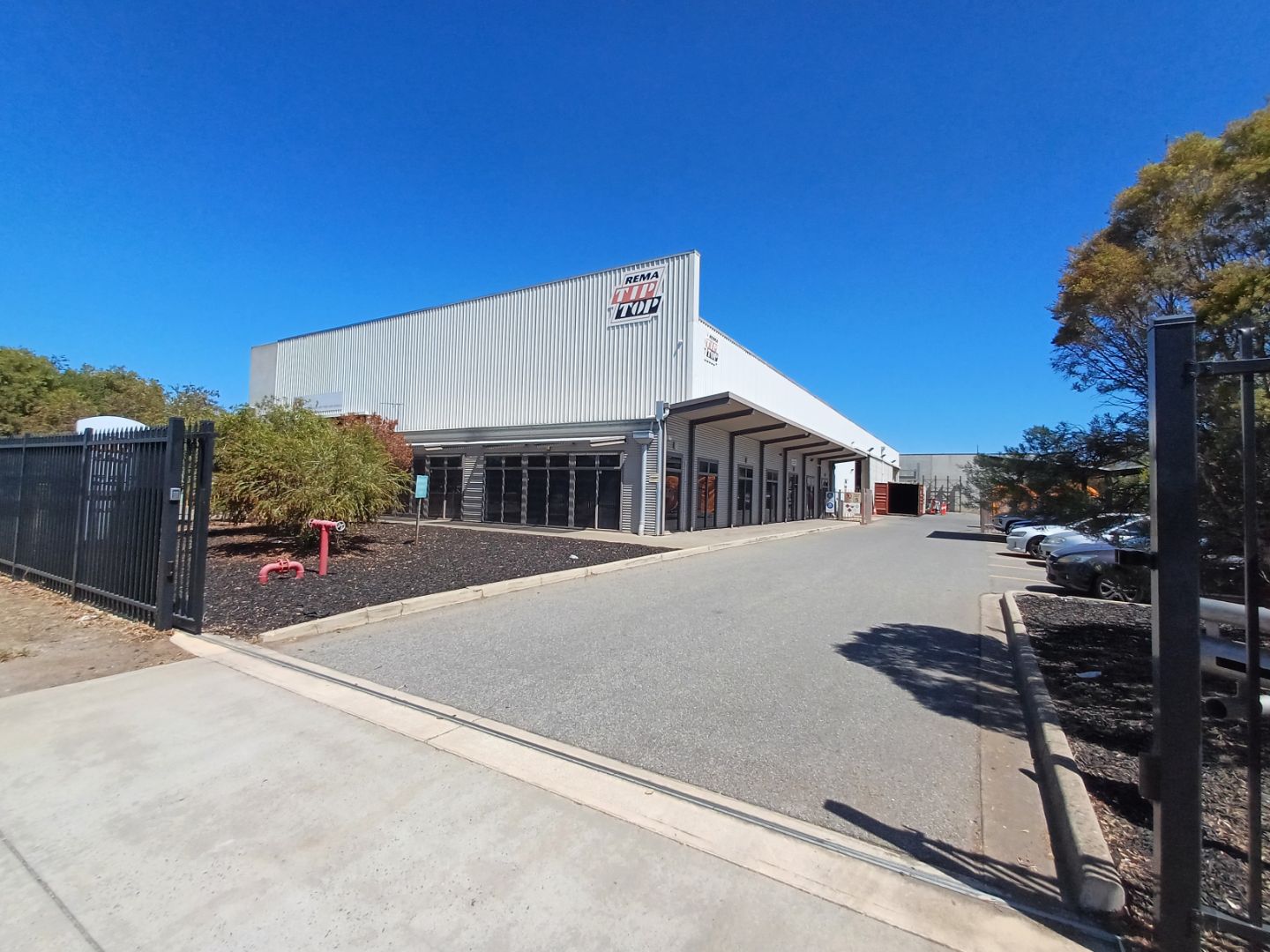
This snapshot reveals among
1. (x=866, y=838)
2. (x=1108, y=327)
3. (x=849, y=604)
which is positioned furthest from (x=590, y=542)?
(x=866, y=838)

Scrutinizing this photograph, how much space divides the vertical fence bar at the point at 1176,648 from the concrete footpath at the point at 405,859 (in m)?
0.47

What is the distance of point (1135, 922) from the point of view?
2504 millimetres

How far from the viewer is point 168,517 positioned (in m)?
6.52

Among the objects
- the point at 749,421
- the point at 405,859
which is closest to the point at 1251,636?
the point at 405,859

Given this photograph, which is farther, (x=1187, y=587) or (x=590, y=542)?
(x=590, y=542)

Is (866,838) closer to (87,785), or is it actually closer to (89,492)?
(87,785)

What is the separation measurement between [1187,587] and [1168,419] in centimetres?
61

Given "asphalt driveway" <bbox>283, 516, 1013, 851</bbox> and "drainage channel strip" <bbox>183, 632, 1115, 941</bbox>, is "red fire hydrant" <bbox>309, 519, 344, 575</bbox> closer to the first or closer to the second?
"asphalt driveway" <bbox>283, 516, 1013, 851</bbox>

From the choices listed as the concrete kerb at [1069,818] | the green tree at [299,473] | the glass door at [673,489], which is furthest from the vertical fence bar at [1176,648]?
the glass door at [673,489]

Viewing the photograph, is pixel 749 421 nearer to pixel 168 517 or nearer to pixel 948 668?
pixel 948 668

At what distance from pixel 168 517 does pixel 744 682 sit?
6.06 metres

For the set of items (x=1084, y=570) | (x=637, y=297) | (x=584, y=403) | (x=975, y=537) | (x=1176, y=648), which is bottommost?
(x=975, y=537)

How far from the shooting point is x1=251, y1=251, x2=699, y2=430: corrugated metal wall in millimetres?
21969

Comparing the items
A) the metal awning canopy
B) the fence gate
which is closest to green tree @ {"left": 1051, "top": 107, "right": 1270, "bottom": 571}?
the fence gate
